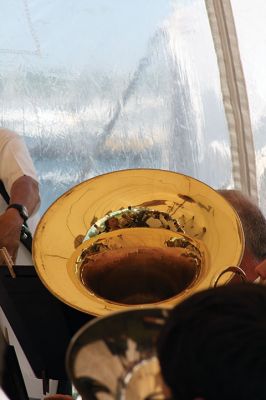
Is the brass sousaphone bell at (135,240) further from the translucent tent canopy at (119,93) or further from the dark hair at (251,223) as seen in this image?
the translucent tent canopy at (119,93)

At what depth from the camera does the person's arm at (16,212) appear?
234 cm

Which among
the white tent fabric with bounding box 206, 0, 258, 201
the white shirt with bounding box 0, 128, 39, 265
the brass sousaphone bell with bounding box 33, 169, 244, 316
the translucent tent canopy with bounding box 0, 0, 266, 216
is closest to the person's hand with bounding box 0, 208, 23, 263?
the white shirt with bounding box 0, 128, 39, 265

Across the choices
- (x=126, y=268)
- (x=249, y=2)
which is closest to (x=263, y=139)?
(x=249, y=2)

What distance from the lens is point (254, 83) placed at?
10.9 ft

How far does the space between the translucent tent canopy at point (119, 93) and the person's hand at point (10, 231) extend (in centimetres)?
105

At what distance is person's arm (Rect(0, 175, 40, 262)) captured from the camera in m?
2.34

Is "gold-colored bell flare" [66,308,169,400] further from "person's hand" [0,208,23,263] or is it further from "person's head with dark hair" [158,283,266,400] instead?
"person's hand" [0,208,23,263]

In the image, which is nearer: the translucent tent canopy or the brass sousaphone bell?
the brass sousaphone bell

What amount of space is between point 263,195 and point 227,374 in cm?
271

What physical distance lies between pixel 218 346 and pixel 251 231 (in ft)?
4.94

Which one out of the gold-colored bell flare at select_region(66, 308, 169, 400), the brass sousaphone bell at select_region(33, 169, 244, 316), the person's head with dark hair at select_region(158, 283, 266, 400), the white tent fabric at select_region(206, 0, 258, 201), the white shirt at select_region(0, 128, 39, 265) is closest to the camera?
the person's head with dark hair at select_region(158, 283, 266, 400)

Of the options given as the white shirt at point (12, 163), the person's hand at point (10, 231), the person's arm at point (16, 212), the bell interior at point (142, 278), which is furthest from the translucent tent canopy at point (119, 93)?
the bell interior at point (142, 278)

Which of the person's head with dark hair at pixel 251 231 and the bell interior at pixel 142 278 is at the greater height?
the bell interior at pixel 142 278

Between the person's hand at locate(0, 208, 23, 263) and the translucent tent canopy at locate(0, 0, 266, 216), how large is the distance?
3.44ft
